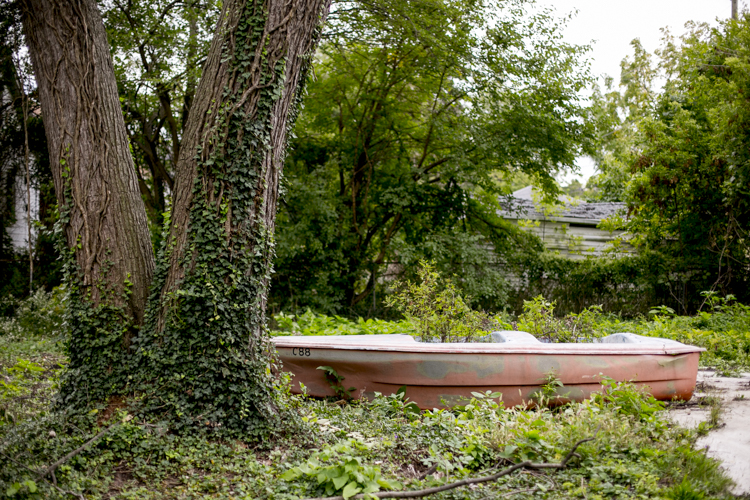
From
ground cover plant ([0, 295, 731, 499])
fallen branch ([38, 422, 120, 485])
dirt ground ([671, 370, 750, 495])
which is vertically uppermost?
fallen branch ([38, 422, 120, 485])

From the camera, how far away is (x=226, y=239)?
339 cm

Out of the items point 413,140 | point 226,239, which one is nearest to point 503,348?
point 226,239

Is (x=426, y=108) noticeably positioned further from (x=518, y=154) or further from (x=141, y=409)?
(x=141, y=409)

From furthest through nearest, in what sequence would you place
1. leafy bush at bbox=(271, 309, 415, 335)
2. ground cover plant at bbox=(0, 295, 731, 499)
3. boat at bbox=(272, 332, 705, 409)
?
1. leafy bush at bbox=(271, 309, 415, 335)
2. boat at bbox=(272, 332, 705, 409)
3. ground cover plant at bbox=(0, 295, 731, 499)

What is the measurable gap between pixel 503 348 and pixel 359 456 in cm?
192

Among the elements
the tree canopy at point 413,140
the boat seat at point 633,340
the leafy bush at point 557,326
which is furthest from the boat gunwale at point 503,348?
the tree canopy at point 413,140

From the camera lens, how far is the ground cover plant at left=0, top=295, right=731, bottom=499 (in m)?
2.71

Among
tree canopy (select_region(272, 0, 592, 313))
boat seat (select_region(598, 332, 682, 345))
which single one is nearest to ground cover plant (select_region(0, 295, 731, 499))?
boat seat (select_region(598, 332, 682, 345))

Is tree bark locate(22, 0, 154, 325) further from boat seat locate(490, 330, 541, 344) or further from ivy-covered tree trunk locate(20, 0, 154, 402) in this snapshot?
boat seat locate(490, 330, 541, 344)

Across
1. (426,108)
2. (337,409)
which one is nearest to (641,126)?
(426,108)

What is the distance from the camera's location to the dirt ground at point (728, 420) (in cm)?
314

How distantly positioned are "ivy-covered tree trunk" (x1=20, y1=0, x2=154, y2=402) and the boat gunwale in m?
1.44

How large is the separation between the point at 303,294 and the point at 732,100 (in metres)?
9.23

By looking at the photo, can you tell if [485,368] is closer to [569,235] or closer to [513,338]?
[513,338]
